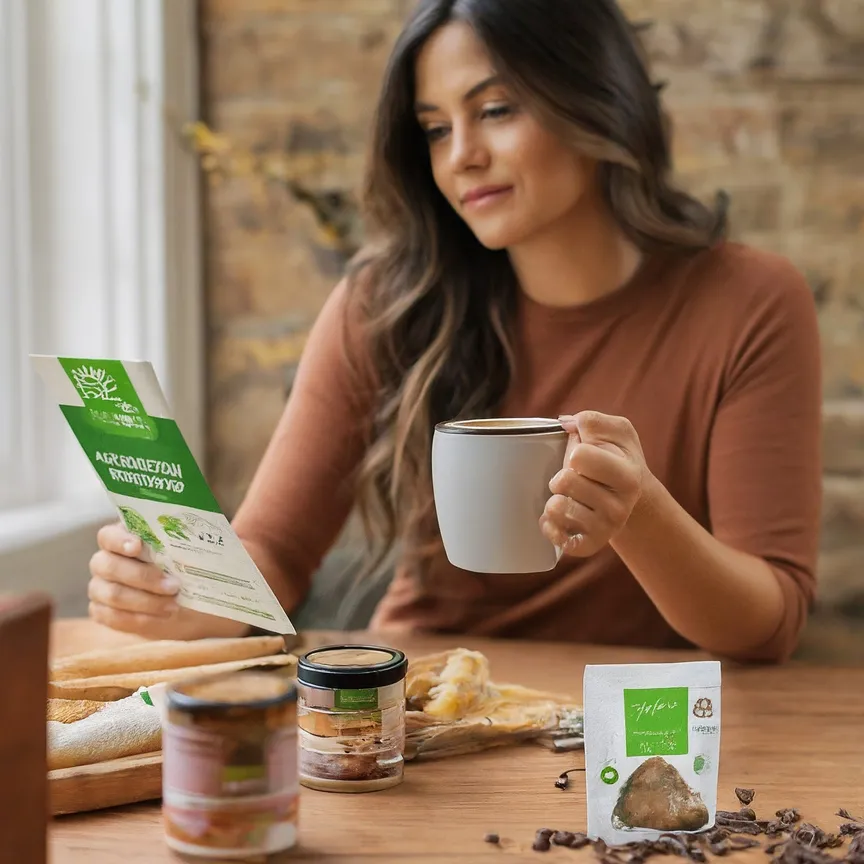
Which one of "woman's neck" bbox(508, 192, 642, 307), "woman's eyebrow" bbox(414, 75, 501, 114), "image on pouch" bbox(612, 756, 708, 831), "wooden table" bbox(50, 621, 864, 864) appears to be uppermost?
"woman's eyebrow" bbox(414, 75, 501, 114)

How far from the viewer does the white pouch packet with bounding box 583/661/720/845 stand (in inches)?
31.5

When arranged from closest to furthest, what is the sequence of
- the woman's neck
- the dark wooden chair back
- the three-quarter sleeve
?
the dark wooden chair back < the three-quarter sleeve < the woman's neck

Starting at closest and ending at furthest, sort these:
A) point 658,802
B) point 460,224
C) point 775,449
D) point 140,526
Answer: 1. point 658,802
2. point 140,526
3. point 775,449
4. point 460,224

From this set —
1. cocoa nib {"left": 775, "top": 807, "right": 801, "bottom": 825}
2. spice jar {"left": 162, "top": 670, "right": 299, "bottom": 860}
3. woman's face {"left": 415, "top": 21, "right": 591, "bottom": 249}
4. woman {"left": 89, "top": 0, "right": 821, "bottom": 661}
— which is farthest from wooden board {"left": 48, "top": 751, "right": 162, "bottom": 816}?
woman's face {"left": 415, "top": 21, "right": 591, "bottom": 249}

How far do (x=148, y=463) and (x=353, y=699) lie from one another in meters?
0.25

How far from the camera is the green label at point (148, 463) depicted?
0.86 meters

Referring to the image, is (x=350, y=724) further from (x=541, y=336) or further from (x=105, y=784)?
(x=541, y=336)

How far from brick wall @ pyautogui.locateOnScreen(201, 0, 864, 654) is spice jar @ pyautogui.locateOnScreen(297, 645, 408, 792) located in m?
1.59

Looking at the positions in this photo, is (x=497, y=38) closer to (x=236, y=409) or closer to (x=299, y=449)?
(x=299, y=449)

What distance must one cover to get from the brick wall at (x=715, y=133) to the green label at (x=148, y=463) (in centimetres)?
150

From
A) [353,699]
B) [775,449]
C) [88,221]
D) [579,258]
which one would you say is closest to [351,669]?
[353,699]

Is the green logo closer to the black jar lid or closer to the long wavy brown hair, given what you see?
the black jar lid

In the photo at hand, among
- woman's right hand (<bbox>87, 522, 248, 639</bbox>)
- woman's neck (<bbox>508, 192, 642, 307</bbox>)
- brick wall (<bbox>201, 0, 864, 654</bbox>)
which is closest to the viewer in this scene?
woman's right hand (<bbox>87, 522, 248, 639</bbox>)

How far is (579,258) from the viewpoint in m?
1.64
